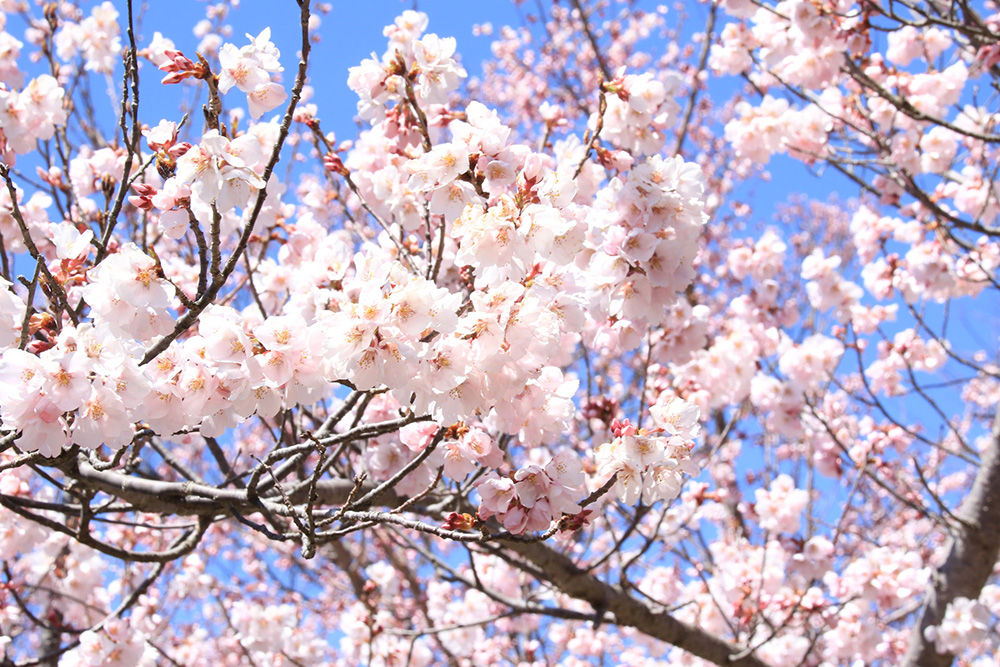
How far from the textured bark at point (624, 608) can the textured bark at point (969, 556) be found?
38.2 inches

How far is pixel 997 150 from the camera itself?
175 inches

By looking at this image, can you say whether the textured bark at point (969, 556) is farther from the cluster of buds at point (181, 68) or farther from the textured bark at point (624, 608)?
the cluster of buds at point (181, 68)

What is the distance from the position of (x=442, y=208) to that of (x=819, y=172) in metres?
3.09

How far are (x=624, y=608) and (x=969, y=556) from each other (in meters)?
1.92

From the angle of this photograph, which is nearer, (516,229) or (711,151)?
(516,229)

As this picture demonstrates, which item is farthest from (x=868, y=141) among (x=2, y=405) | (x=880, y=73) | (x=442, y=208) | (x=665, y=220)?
(x=2, y=405)

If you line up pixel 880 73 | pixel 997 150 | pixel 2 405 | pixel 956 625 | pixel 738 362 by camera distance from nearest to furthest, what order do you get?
pixel 2 405 < pixel 956 625 < pixel 738 362 < pixel 880 73 < pixel 997 150

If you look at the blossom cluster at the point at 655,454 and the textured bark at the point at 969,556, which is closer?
the blossom cluster at the point at 655,454

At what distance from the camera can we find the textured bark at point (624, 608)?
2.85 metres

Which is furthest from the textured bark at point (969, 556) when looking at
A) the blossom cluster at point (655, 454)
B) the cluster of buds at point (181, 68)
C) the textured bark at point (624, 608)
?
the cluster of buds at point (181, 68)

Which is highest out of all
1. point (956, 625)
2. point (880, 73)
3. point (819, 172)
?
point (880, 73)

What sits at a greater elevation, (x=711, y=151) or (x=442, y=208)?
(x=711, y=151)

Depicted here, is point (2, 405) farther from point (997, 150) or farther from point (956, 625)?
point (997, 150)

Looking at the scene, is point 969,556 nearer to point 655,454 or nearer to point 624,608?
point 624,608
